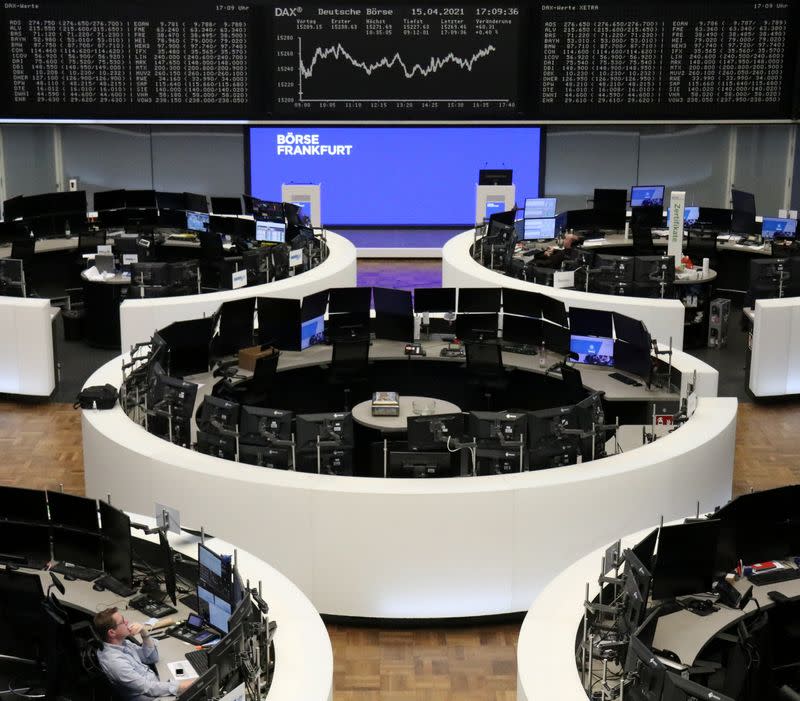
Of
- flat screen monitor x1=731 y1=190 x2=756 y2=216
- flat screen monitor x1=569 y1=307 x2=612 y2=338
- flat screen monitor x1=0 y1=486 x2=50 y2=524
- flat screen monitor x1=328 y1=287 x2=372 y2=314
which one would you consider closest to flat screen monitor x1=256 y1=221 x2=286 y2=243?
flat screen monitor x1=328 y1=287 x2=372 y2=314

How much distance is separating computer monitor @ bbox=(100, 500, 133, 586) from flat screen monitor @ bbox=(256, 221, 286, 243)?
7.97m

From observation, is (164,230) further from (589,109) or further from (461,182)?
(589,109)

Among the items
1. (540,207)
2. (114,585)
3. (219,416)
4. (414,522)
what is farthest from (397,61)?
(114,585)

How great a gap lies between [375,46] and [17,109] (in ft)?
16.5

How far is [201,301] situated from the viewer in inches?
458

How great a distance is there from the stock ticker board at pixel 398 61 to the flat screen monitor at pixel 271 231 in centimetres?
305

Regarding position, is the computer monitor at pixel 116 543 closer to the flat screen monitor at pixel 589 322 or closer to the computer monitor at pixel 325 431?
the computer monitor at pixel 325 431

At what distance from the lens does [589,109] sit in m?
17.1

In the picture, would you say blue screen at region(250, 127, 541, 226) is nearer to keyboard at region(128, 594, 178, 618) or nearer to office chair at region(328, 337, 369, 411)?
office chair at region(328, 337, 369, 411)

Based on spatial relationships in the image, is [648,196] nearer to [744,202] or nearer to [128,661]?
[744,202]

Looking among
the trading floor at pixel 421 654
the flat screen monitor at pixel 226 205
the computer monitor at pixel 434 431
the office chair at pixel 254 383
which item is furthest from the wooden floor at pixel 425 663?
the flat screen monitor at pixel 226 205

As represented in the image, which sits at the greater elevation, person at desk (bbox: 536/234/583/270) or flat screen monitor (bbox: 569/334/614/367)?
person at desk (bbox: 536/234/583/270)

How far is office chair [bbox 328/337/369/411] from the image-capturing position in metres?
10.5

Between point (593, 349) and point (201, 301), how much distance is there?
3.77 meters
